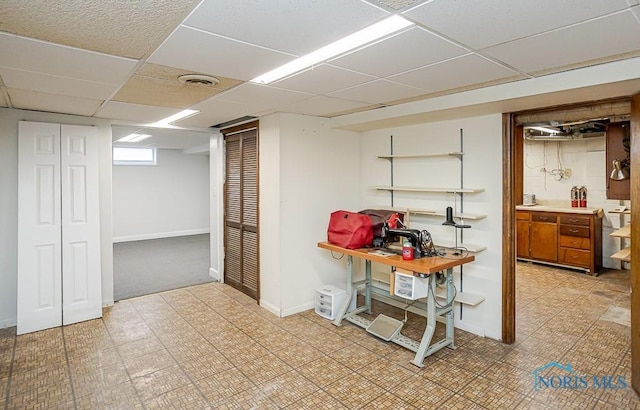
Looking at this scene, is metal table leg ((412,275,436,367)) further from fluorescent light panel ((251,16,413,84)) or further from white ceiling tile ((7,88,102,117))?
white ceiling tile ((7,88,102,117))

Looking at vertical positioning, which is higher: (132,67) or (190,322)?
(132,67)

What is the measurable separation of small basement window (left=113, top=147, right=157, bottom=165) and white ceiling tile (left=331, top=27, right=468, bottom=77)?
8.19 meters

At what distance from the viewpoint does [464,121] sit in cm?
362

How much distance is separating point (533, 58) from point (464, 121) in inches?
56.5

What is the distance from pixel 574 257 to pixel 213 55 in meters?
6.25

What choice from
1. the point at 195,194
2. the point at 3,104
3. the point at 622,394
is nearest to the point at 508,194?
the point at 622,394

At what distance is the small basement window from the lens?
28.9ft

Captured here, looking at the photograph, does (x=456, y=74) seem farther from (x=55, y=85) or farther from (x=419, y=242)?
(x=55, y=85)

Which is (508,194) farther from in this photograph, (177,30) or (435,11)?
(177,30)

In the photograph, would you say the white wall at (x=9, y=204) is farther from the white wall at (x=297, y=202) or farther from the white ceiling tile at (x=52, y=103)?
the white wall at (x=297, y=202)

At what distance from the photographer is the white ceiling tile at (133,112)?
3572 millimetres

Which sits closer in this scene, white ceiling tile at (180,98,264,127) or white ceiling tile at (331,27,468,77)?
white ceiling tile at (331,27,468,77)

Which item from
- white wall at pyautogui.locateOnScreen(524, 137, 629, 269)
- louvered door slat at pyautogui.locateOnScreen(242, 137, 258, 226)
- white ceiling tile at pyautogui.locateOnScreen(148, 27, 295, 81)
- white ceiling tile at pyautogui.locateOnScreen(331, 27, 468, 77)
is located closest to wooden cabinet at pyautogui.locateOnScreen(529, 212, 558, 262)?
white wall at pyautogui.locateOnScreen(524, 137, 629, 269)

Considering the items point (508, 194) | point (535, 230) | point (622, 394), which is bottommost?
point (622, 394)
